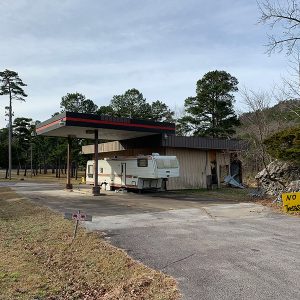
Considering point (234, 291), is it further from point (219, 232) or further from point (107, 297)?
A: point (219, 232)

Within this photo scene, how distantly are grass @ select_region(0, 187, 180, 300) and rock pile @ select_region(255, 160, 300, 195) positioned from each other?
42.7ft

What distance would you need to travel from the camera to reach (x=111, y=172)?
29547mm

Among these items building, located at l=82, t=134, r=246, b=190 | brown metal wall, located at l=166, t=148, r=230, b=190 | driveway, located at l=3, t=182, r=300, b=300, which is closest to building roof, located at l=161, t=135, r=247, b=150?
building, located at l=82, t=134, r=246, b=190

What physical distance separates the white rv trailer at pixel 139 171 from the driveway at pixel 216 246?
8.35 meters

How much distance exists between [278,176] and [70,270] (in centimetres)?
1639

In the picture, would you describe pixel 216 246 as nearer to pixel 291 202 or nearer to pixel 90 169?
pixel 291 202

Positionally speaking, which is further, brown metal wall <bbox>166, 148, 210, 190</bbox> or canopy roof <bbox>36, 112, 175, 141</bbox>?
brown metal wall <bbox>166, 148, 210, 190</bbox>

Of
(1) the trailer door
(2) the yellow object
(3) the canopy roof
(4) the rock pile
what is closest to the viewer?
(2) the yellow object

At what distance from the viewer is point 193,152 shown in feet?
106

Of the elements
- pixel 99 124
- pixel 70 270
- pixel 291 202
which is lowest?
pixel 70 270

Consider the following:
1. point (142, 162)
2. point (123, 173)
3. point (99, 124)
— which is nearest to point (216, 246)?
point (99, 124)

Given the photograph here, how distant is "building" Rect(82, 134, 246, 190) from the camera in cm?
3015

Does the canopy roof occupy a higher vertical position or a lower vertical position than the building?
higher

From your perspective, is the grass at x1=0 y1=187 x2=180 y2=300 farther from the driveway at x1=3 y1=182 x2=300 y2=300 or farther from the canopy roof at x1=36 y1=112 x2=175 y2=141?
the canopy roof at x1=36 y1=112 x2=175 y2=141
